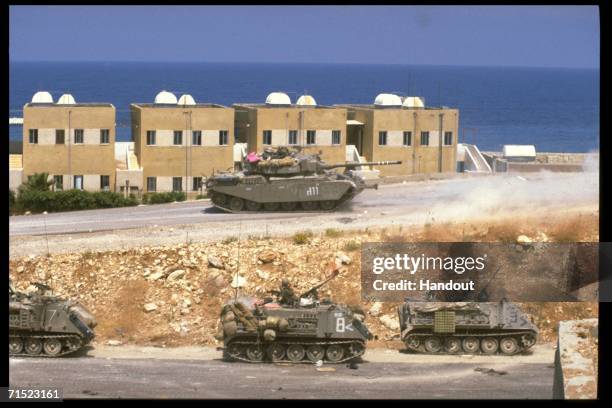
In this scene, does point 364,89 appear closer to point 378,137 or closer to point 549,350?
point 378,137

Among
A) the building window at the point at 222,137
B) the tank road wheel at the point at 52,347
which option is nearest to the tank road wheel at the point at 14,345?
the tank road wheel at the point at 52,347

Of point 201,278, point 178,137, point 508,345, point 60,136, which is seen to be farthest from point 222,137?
point 508,345

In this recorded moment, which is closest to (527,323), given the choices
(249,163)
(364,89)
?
(249,163)

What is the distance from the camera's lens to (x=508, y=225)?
35938 mm

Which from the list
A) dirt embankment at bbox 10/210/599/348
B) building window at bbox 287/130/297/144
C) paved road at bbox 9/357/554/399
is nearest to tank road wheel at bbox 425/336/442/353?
paved road at bbox 9/357/554/399

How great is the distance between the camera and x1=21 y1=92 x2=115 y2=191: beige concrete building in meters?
45.0

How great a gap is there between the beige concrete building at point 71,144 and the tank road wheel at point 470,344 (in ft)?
66.6

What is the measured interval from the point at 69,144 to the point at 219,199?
740 centimetres

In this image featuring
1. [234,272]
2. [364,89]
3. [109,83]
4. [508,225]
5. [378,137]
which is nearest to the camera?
[234,272]

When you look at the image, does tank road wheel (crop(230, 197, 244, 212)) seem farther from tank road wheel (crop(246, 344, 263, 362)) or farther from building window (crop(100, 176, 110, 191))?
tank road wheel (crop(246, 344, 263, 362))

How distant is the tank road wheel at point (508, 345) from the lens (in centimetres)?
2873

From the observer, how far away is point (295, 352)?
92.5 ft

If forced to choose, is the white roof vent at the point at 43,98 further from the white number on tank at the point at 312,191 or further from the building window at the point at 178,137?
the white number on tank at the point at 312,191

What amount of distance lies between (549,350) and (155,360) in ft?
29.1
